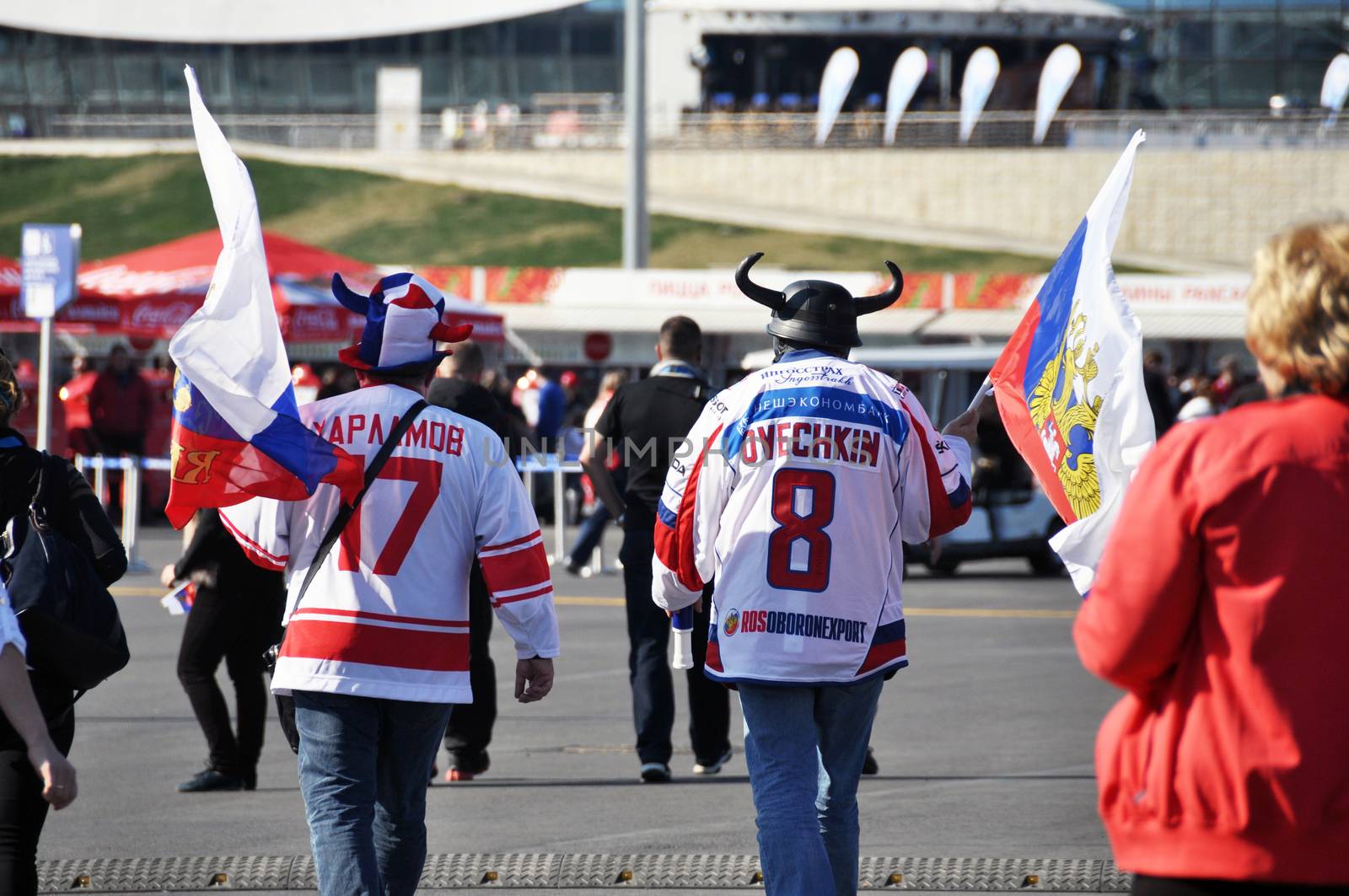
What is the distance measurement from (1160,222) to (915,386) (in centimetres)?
3477

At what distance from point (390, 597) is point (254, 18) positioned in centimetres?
7504

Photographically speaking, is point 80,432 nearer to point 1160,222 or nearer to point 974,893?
point 974,893

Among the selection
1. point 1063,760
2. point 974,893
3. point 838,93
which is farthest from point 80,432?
point 838,93

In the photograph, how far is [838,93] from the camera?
5750 cm

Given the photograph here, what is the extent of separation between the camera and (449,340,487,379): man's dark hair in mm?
7906

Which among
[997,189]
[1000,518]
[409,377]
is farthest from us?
[997,189]

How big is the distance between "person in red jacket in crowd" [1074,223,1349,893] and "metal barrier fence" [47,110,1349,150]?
168 ft

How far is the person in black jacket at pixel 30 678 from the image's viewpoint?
4082 mm

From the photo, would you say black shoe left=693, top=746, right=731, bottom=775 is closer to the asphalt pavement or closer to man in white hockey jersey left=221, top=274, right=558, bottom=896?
the asphalt pavement

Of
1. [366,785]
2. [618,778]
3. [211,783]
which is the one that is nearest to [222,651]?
[211,783]

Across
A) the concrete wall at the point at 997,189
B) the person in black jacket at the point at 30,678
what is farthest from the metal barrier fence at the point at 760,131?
the person in black jacket at the point at 30,678

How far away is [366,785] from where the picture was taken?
4.41 m

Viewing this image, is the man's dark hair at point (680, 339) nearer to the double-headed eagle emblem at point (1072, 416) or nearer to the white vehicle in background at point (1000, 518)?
the double-headed eagle emblem at point (1072, 416)

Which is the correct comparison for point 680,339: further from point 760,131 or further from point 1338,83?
point 1338,83
